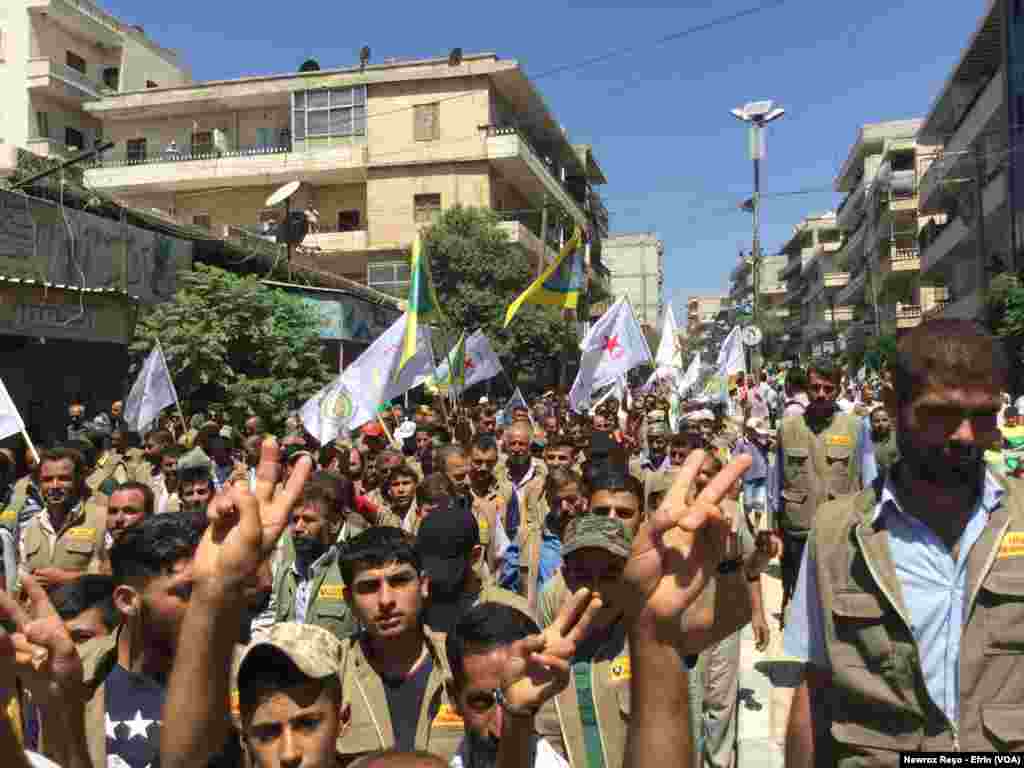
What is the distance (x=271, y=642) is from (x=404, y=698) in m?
0.80

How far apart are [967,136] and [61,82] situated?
105 ft

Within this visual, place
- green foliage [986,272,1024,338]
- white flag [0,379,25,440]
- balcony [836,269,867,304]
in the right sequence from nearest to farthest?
white flag [0,379,25,440] < green foliage [986,272,1024,338] < balcony [836,269,867,304]

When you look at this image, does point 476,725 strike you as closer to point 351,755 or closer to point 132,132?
point 351,755

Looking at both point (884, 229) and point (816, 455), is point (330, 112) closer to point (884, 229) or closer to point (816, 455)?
point (884, 229)

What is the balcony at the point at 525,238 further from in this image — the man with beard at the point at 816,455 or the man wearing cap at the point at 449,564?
the man wearing cap at the point at 449,564

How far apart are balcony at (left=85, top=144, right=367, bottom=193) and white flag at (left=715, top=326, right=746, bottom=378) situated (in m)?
22.9

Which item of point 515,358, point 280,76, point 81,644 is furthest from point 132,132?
point 81,644

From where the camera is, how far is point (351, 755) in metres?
2.70

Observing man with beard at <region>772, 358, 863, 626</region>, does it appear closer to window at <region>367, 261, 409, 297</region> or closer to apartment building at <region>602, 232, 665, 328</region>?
window at <region>367, 261, 409, 297</region>

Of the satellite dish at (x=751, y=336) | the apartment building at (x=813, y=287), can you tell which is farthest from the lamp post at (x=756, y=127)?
the apartment building at (x=813, y=287)

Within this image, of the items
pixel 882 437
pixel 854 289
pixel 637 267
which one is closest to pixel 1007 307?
pixel 882 437

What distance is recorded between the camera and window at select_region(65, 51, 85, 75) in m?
37.5

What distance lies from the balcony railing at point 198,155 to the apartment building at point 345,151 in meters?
0.09

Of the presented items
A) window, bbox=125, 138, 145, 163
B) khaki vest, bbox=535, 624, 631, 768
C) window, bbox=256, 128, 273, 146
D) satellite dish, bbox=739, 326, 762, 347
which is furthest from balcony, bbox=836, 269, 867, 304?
khaki vest, bbox=535, 624, 631, 768
